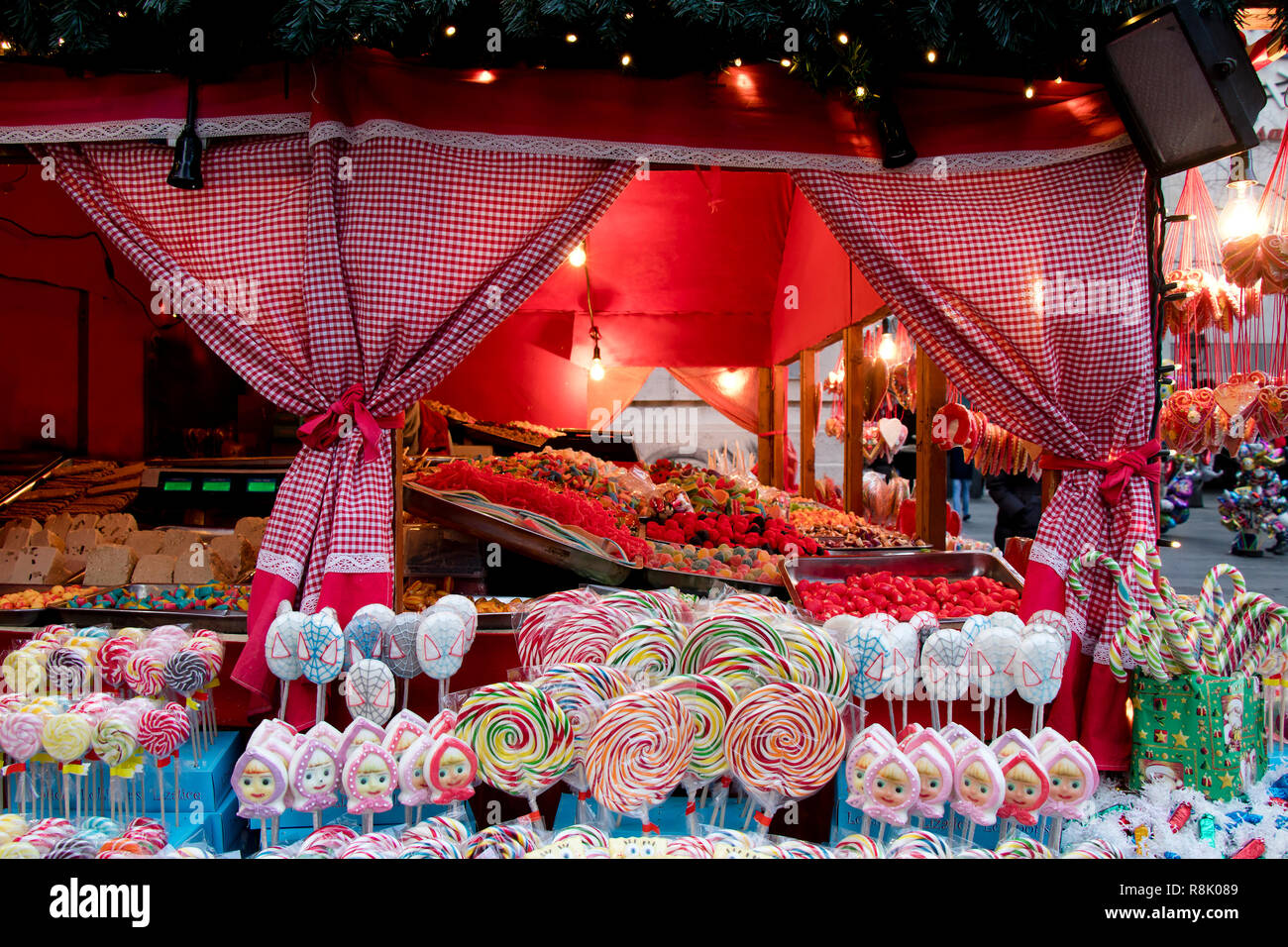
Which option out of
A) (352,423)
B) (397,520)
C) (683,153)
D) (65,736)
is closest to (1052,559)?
(683,153)

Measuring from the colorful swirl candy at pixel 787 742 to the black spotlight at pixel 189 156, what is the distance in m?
2.39

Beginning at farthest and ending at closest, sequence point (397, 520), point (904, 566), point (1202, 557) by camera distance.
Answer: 1. point (1202, 557)
2. point (904, 566)
3. point (397, 520)

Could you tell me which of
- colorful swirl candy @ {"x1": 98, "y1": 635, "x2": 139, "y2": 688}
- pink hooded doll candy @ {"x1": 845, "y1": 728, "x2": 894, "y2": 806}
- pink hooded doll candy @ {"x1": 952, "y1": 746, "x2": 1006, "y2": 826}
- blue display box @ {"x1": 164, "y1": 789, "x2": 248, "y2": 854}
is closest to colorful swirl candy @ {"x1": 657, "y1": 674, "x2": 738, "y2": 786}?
pink hooded doll candy @ {"x1": 845, "y1": 728, "x2": 894, "y2": 806}

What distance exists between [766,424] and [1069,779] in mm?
7696

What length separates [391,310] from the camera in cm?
269

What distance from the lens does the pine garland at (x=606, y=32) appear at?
7.75 feet

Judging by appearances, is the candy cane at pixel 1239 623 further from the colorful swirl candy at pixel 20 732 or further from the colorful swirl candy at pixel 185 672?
the colorful swirl candy at pixel 20 732

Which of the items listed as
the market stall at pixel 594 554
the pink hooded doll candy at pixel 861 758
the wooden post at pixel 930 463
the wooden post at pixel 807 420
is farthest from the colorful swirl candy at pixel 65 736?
the wooden post at pixel 807 420

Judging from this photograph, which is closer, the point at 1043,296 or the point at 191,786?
the point at 191,786

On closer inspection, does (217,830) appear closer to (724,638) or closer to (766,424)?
(724,638)

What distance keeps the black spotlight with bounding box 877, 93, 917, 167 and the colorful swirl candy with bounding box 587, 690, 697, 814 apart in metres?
2.02

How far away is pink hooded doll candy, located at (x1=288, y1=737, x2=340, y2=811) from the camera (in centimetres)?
178

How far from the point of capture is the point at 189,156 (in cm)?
263
